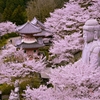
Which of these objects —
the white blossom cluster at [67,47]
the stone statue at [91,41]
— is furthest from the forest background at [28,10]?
the stone statue at [91,41]

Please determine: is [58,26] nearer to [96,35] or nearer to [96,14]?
[96,14]

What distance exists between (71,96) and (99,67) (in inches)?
30.5

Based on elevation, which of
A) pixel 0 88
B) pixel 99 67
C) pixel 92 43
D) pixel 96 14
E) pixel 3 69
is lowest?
pixel 0 88

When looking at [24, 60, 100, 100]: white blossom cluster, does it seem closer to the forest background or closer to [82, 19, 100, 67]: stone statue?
[82, 19, 100, 67]: stone statue

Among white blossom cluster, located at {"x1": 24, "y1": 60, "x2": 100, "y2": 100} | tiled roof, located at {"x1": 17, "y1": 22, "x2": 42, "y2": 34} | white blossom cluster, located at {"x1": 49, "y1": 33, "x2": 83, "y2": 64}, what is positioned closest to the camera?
white blossom cluster, located at {"x1": 24, "y1": 60, "x2": 100, "y2": 100}

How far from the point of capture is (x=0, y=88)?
31.2ft

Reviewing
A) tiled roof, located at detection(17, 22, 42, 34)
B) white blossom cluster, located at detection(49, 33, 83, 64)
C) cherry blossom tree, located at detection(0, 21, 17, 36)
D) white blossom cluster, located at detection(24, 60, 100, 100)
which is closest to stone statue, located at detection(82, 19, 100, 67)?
Result: white blossom cluster, located at detection(24, 60, 100, 100)

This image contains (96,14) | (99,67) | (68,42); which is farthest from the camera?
(96,14)

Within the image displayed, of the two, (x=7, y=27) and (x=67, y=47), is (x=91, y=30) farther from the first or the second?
(x=7, y=27)

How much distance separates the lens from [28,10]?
89.9 ft

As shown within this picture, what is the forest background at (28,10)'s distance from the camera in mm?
25141

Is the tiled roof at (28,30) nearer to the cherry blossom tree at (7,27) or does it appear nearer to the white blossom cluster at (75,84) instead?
the cherry blossom tree at (7,27)

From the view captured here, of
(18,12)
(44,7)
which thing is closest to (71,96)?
(44,7)

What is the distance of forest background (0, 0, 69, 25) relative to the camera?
25141 mm
